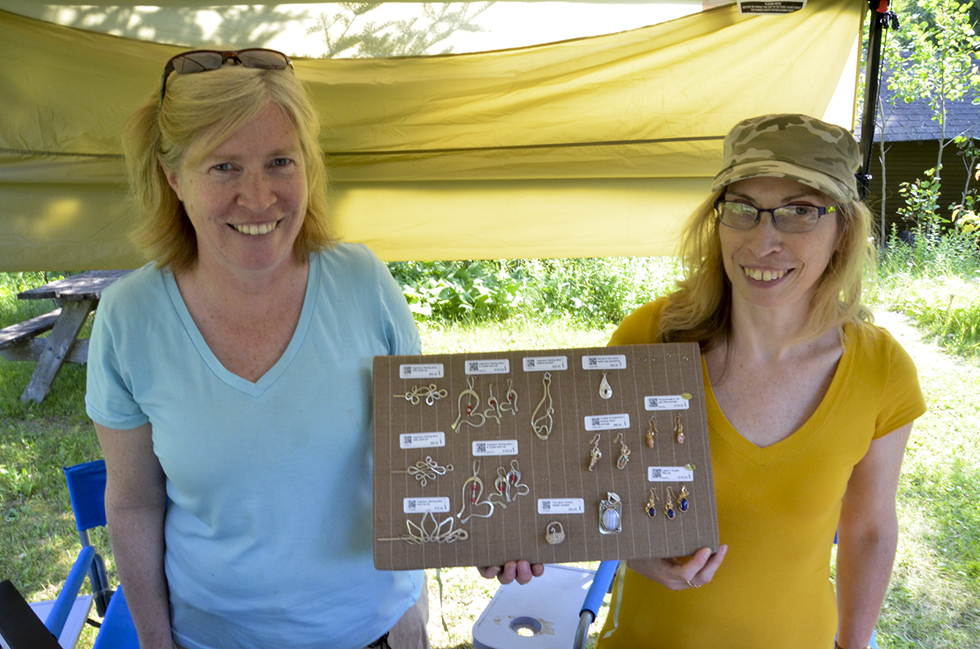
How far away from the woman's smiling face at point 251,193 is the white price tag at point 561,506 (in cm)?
90

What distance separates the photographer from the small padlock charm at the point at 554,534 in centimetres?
165

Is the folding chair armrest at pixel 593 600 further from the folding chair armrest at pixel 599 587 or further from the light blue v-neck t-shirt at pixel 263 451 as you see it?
the light blue v-neck t-shirt at pixel 263 451

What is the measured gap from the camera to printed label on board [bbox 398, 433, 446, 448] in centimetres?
167

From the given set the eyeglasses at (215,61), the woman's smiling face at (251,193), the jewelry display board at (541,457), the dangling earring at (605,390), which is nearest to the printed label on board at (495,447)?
the jewelry display board at (541,457)

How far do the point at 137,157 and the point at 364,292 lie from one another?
710 mm

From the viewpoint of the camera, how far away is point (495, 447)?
169 centimetres

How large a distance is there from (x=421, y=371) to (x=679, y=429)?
2.17 ft

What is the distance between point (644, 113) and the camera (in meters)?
2.77

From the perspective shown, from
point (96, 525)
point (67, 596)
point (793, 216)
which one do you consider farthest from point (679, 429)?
point (96, 525)

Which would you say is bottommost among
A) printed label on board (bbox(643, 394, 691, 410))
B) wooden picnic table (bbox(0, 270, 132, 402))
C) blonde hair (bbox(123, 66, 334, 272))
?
wooden picnic table (bbox(0, 270, 132, 402))

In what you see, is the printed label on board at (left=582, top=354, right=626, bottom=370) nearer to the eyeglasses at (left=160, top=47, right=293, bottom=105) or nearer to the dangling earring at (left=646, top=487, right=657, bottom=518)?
the dangling earring at (left=646, top=487, right=657, bottom=518)

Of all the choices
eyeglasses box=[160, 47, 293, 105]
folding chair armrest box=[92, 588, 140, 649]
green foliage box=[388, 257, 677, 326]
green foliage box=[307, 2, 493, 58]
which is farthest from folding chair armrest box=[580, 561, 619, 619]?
green foliage box=[388, 257, 677, 326]

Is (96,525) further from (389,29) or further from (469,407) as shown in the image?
(389,29)

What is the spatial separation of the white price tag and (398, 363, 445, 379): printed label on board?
40 cm
